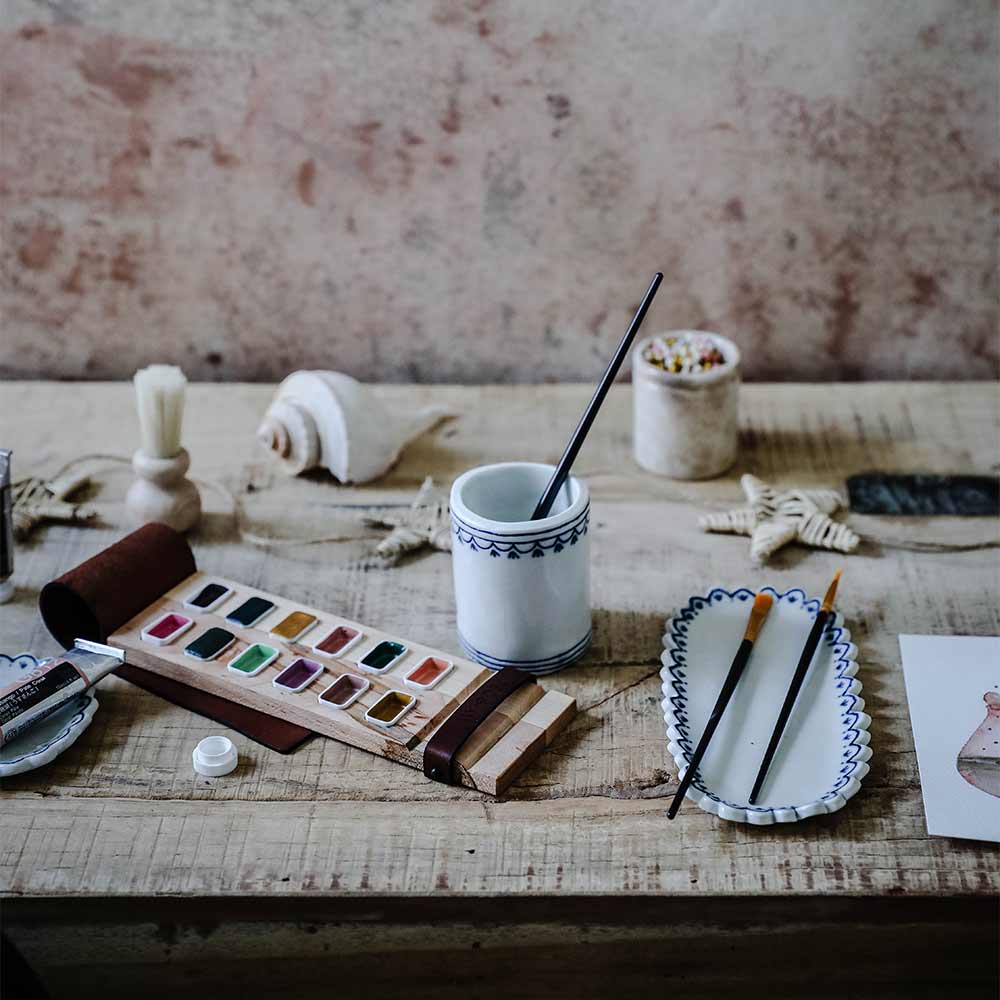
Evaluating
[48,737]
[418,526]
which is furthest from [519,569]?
[48,737]

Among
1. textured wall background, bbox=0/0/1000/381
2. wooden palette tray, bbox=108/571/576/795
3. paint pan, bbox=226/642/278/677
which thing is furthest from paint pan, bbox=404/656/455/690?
textured wall background, bbox=0/0/1000/381

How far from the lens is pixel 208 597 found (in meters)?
0.93

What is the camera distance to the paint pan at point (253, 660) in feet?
2.81

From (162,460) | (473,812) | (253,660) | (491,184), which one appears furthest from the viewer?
(491,184)

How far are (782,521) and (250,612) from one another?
0.45 meters

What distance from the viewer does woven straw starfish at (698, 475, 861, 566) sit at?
101 centimetres

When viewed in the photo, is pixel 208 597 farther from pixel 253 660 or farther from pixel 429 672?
pixel 429 672

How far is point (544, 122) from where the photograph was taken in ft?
3.95

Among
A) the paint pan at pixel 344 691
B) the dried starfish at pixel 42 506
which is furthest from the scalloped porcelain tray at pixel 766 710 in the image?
the dried starfish at pixel 42 506

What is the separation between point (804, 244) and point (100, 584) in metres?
0.77

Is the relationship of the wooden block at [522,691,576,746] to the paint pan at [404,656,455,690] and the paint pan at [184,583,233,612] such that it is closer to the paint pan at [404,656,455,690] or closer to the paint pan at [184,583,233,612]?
the paint pan at [404,656,455,690]

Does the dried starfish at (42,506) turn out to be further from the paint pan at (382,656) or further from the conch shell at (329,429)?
the paint pan at (382,656)
